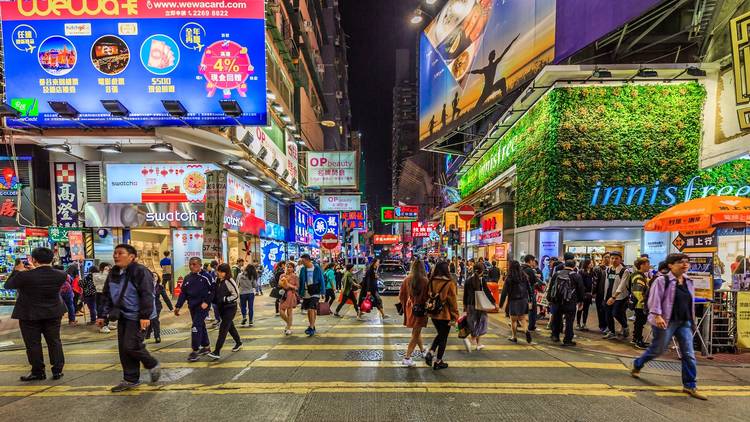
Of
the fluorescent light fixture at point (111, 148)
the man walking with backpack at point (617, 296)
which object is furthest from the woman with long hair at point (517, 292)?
the fluorescent light fixture at point (111, 148)

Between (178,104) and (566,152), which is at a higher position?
(178,104)

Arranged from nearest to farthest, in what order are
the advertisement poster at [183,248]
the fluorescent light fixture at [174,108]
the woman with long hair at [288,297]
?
the woman with long hair at [288,297], the fluorescent light fixture at [174,108], the advertisement poster at [183,248]

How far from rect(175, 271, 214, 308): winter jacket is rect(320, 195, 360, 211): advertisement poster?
20.0 metres

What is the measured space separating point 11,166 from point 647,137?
83.9 feet

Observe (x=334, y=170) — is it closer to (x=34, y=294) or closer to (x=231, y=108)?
(x=231, y=108)

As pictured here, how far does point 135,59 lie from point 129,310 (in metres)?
11.2

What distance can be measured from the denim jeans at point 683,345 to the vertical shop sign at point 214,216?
8878 millimetres

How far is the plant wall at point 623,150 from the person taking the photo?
13500mm

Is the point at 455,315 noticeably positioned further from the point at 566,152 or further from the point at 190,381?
the point at 566,152

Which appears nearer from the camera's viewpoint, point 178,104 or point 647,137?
point 178,104

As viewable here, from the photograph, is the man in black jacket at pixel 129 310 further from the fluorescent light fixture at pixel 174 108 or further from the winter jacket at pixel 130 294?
the fluorescent light fixture at pixel 174 108

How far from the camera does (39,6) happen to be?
490 inches

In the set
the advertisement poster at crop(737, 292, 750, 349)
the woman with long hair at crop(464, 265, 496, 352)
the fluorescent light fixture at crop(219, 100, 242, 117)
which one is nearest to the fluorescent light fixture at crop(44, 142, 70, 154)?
the fluorescent light fixture at crop(219, 100, 242, 117)

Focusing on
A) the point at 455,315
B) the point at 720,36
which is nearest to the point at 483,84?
the point at 720,36
